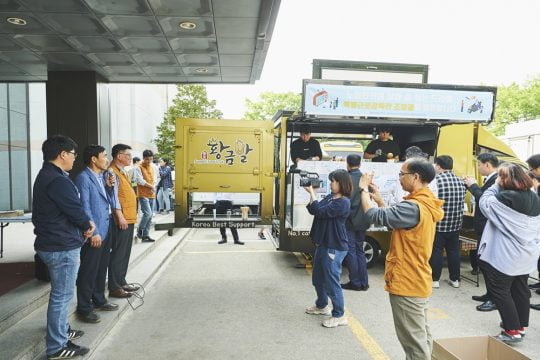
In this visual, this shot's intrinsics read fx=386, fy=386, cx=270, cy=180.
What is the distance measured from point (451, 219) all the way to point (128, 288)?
4.94 m

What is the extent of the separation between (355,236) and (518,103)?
36240 mm

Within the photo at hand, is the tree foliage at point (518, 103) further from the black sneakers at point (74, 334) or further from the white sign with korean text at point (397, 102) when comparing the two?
the black sneakers at point (74, 334)

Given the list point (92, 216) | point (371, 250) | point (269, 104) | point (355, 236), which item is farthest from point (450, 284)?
point (269, 104)

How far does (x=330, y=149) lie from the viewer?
13945 mm

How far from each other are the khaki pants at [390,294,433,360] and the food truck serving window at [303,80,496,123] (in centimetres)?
369

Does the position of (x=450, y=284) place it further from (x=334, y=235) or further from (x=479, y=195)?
(x=334, y=235)

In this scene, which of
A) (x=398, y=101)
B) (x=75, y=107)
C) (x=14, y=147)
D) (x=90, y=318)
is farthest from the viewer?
(x=14, y=147)

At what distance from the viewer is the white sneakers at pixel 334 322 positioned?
4434mm

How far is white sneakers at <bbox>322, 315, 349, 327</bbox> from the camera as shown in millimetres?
4434

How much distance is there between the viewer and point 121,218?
4.78m

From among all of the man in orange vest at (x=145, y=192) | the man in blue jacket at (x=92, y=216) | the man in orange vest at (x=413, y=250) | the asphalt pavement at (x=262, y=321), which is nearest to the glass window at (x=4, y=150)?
the man in orange vest at (x=145, y=192)

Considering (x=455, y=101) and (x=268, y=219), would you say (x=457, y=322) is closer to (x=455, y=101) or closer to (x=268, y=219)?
(x=268, y=219)

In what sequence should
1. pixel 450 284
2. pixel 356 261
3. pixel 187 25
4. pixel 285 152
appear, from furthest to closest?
pixel 285 152 < pixel 450 284 < pixel 356 261 < pixel 187 25

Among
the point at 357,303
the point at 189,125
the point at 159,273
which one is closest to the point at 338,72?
the point at 189,125
